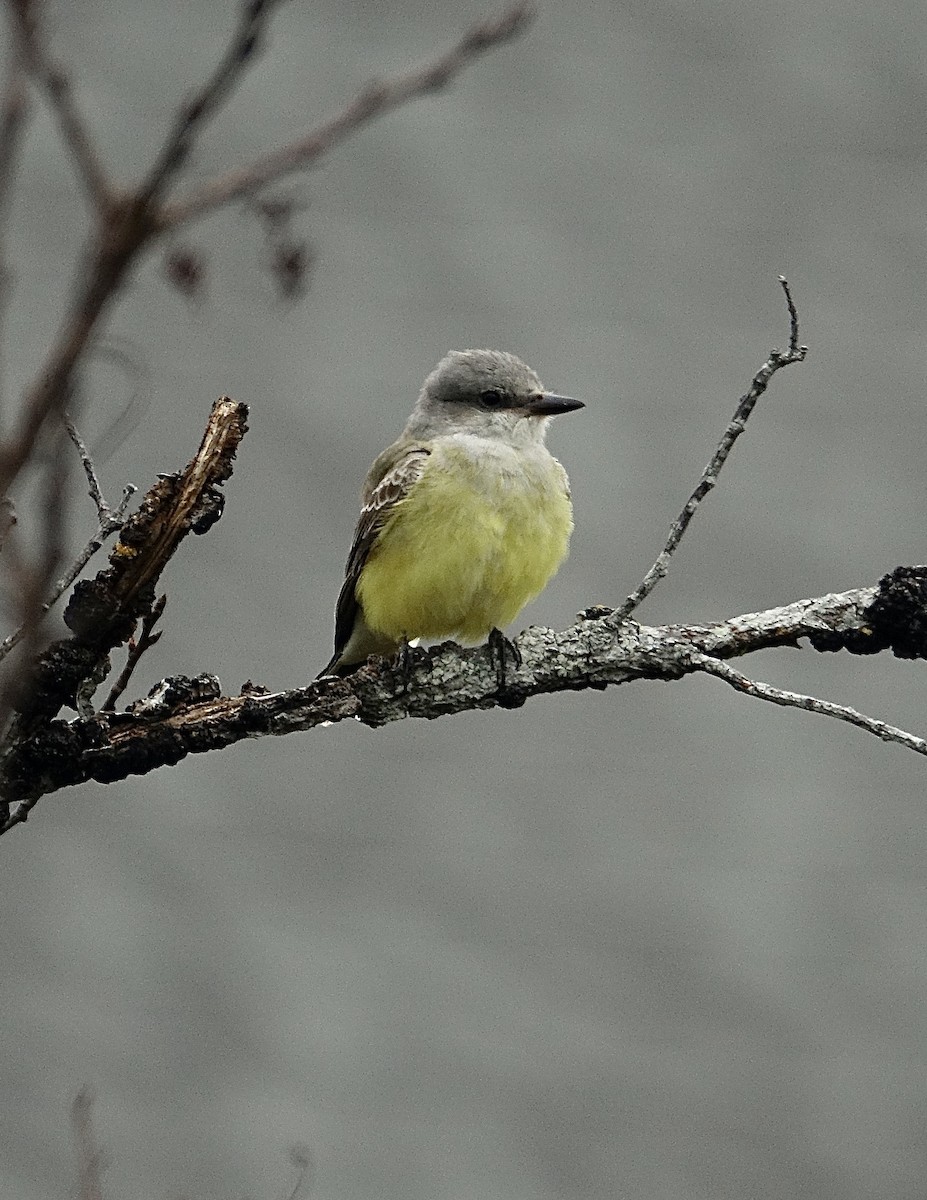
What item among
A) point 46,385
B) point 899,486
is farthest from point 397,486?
point 46,385

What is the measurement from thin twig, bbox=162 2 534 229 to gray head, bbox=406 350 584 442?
446 centimetres

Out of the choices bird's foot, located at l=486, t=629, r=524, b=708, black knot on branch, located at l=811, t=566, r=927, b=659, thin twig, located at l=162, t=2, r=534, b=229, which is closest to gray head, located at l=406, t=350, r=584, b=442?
bird's foot, located at l=486, t=629, r=524, b=708

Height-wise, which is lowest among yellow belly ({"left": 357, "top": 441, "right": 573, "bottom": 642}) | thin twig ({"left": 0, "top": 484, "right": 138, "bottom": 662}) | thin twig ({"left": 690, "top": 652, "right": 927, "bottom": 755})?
thin twig ({"left": 0, "top": 484, "right": 138, "bottom": 662})

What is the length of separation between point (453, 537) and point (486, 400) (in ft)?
3.05

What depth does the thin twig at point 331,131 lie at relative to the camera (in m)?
1.11

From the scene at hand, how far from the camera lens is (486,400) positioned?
5883 millimetres

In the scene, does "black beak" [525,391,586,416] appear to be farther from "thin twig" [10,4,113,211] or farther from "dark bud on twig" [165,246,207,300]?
"thin twig" [10,4,113,211]

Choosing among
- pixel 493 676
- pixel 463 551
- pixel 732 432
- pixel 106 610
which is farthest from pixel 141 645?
pixel 463 551

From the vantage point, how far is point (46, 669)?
2.96 metres

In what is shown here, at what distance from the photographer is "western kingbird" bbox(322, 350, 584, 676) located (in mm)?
5082

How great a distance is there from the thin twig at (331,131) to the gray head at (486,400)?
446cm

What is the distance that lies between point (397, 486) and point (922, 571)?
2.11 m

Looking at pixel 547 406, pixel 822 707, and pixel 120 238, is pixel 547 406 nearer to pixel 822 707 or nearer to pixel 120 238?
pixel 822 707

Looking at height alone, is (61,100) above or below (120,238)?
above
